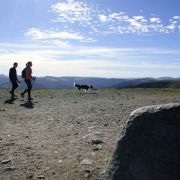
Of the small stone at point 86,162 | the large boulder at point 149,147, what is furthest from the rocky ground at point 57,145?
the large boulder at point 149,147

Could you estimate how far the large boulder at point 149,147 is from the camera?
7.24 meters

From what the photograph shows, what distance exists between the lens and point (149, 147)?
753 centimetres

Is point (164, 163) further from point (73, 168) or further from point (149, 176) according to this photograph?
point (73, 168)

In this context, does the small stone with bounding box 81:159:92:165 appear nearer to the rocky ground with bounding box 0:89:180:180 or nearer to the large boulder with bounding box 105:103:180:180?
the rocky ground with bounding box 0:89:180:180

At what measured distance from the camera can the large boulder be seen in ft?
23.7

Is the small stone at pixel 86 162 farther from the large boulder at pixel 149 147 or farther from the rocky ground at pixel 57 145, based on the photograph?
the large boulder at pixel 149 147

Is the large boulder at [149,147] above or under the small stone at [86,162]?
above

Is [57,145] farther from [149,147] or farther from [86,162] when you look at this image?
[149,147]

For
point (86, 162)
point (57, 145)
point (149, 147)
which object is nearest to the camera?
point (149, 147)

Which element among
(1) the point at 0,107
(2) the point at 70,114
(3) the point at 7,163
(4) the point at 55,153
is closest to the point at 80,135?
(4) the point at 55,153

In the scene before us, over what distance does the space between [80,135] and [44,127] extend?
284cm

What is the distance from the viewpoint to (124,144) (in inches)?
311

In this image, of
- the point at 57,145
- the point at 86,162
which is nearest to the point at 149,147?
the point at 86,162

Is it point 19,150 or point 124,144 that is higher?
point 124,144
